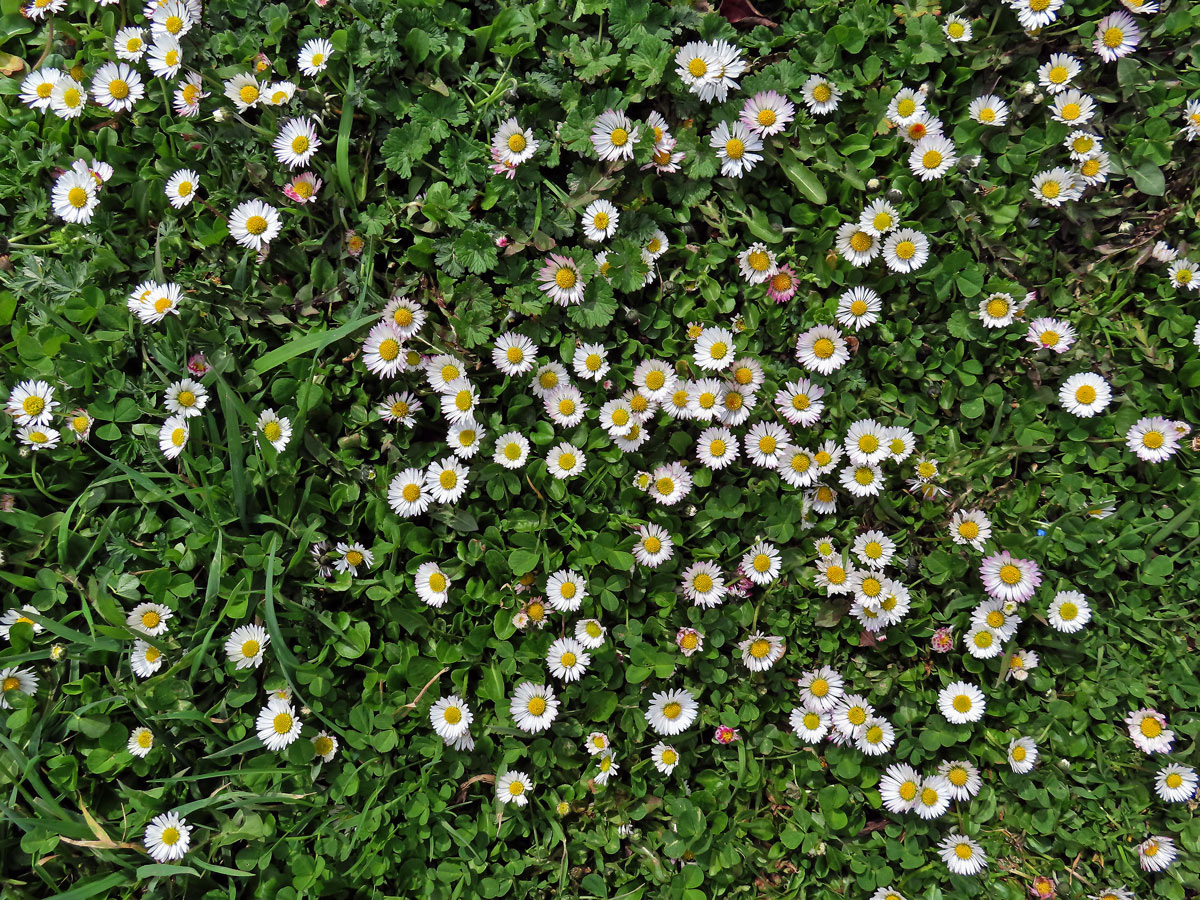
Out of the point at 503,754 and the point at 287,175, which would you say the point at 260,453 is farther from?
the point at 503,754

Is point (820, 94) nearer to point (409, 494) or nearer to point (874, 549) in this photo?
→ point (874, 549)

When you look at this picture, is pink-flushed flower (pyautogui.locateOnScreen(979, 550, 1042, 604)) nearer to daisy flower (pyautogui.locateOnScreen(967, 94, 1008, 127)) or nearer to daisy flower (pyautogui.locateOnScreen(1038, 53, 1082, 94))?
daisy flower (pyautogui.locateOnScreen(967, 94, 1008, 127))

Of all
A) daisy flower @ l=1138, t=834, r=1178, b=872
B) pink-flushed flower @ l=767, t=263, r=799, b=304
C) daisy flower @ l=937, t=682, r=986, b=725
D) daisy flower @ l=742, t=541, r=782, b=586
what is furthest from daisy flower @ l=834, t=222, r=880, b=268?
daisy flower @ l=1138, t=834, r=1178, b=872

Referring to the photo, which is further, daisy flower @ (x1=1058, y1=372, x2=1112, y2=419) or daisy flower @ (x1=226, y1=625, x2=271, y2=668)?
daisy flower @ (x1=1058, y1=372, x2=1112, y2=419)

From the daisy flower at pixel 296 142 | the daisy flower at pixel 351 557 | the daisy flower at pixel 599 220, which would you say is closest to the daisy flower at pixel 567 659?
the daisy flower at pixel 351 557

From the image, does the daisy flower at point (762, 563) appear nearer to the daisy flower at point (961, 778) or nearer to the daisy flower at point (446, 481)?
the daisy flower at point (961, 778)

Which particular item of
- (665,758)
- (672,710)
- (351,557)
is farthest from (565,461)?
(665,758)
